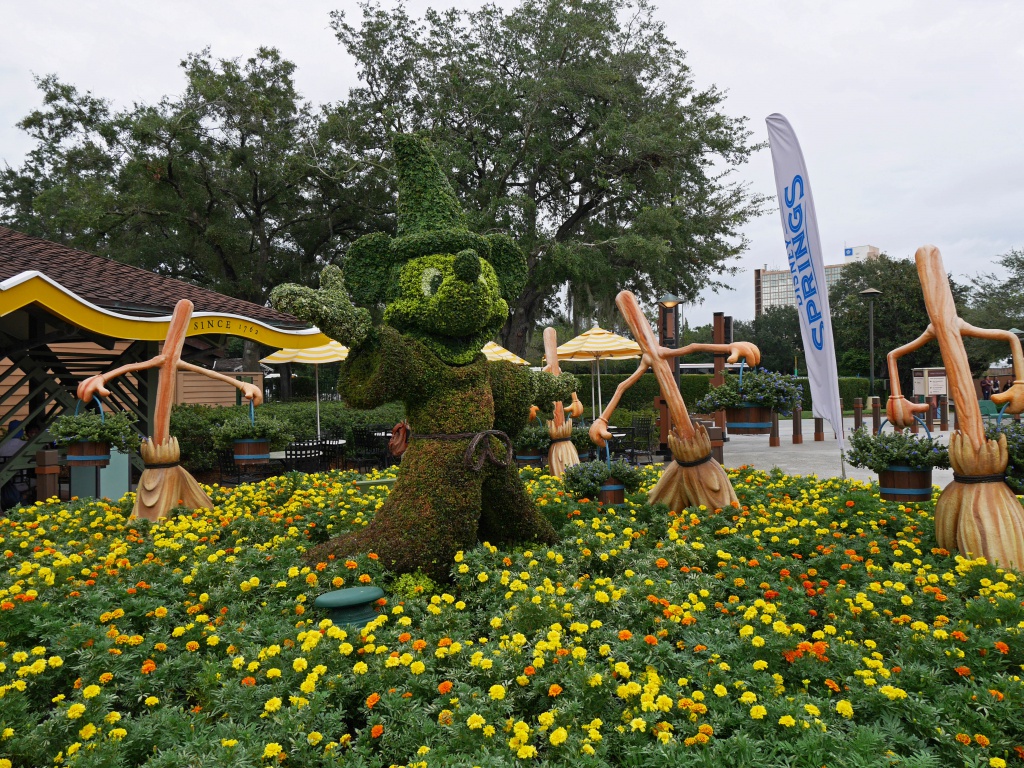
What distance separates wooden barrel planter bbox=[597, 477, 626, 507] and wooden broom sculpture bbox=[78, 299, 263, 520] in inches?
138

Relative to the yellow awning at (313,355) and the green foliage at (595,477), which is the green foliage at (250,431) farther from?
the yellow awning at (313,355)

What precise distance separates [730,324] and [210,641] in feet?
24.3

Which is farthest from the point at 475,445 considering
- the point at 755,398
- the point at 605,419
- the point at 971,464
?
the point at 971,464

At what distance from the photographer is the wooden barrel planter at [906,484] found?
5.09 meters

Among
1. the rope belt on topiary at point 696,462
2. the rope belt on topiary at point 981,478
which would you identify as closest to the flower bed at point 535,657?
the rope belt on topiary at point 981,478

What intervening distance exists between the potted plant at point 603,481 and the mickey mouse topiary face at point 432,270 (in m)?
1.82

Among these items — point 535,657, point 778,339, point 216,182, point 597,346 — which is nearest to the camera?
point 535,657

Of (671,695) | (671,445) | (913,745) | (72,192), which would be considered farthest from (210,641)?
(72,192)

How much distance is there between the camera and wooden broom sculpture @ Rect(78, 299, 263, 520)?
5.73 meters

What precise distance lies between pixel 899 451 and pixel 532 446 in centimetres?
437

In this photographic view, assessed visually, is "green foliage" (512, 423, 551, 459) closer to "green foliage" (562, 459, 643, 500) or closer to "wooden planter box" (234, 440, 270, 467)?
"green foliage" (562, 459, 643, 500)

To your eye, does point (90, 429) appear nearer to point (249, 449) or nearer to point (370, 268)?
point (249, 449)

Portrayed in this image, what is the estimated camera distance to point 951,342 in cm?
425

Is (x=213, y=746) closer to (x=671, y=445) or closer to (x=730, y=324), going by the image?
(x=671, y=445)
